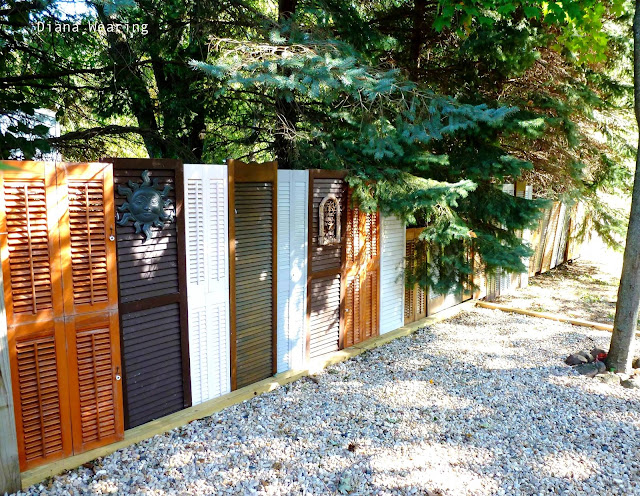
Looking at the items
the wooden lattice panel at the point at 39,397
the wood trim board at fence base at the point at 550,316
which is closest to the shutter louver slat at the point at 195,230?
the wooden lattice panel at the point at 39,397

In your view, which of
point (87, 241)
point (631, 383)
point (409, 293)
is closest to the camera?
point (87, 241)

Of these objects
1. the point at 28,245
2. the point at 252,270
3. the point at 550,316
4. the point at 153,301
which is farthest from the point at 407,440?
the point at 550,316

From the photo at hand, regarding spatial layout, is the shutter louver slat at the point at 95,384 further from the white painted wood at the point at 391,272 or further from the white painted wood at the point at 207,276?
the white painted wood at the point at 391,272

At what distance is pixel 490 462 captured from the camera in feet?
11.8

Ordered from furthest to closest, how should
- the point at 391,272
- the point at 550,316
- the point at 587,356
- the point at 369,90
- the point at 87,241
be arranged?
the point at 550,316
the point at 391,272
the point at 587,356
the point at 369,90
the point at 87,241

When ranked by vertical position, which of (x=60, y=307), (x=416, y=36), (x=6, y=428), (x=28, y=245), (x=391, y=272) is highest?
(x=416, y=36)

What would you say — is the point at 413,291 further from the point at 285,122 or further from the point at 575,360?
the point at 285,122

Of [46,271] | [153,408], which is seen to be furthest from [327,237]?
[46,271]

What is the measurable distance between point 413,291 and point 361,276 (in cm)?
124

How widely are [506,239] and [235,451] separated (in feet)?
14.4

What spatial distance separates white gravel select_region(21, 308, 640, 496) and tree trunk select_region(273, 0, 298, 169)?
260cm

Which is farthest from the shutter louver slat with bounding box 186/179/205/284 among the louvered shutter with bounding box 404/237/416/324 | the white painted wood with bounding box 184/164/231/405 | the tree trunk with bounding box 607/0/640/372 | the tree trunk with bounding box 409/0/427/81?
the tree trunk with bounding box 409/0/427/81

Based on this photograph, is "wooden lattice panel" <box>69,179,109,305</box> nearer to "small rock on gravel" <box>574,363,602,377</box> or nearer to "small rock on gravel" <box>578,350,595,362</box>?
"small rock on gravel" <box>574,363,602,377</box>

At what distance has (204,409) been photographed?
13.7 ft
